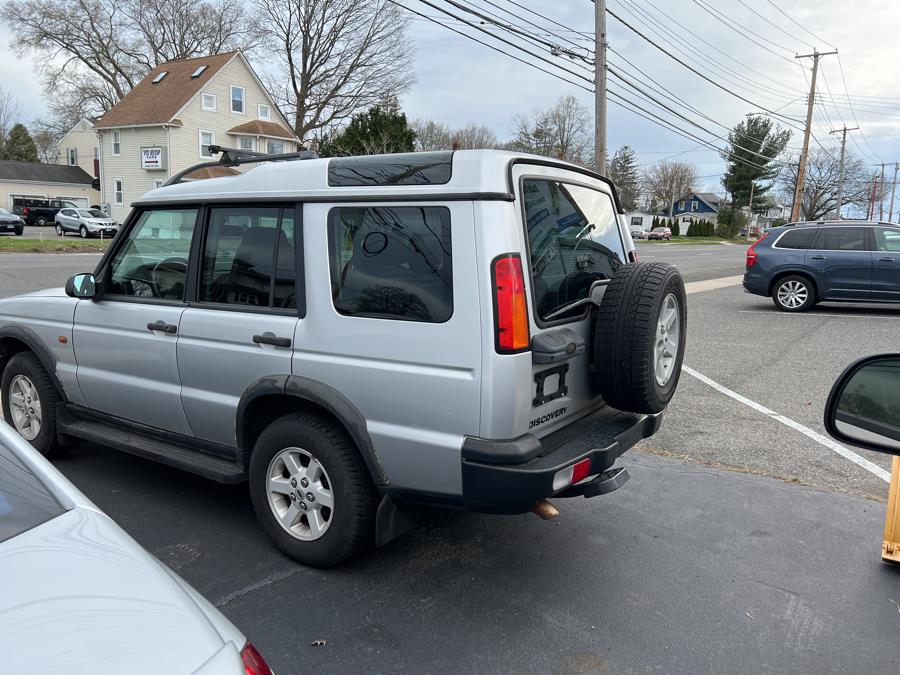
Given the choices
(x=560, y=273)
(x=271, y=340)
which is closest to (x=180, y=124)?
(x=271, y=340)

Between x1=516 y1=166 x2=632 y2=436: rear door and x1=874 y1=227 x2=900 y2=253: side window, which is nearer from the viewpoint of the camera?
x1=516 y1=166 x2=632 y2=436: rear door

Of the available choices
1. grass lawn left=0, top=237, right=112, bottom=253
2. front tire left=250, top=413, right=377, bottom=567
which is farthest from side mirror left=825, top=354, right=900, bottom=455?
grass lawn left=0, top=237, right=112, bottom=253

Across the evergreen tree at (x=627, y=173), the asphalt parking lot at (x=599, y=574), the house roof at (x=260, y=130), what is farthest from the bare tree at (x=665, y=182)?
the asphalt parking lot at (x=599, y=574)

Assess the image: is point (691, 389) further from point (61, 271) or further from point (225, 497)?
point (61, 271)

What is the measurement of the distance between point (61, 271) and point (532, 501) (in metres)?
17.4

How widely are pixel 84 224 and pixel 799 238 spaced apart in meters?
34.6

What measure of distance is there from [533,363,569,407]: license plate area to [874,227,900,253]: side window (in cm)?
1185

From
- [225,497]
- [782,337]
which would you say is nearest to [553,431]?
[225,497]

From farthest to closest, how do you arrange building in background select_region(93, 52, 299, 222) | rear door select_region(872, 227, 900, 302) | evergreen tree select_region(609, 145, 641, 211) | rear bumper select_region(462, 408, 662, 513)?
evergreen tree select_region(609, 145, 641, 211), building in background select_region(93, 52, 299, 222), rear door select_region(872, 227, 900, 302), rear bumper select_region(462, 408, 662, 513)

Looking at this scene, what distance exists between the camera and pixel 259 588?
10.8ft

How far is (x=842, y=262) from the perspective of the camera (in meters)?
12.8

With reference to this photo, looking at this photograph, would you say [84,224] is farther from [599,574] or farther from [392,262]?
[599,574]

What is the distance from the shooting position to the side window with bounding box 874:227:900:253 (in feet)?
41.0

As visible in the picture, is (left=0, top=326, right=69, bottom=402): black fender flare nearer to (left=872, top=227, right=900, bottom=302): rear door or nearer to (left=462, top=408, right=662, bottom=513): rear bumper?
(left=462, top=408, right=662, bottom=513): rear bumper
